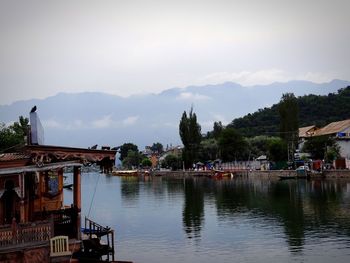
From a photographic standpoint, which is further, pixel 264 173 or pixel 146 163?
pixel 146 163

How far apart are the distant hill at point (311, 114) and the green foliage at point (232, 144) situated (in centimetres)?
1857

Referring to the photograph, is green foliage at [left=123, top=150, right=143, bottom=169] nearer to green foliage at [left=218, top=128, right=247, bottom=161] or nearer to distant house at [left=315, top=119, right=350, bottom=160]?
green foliage at [left=218, top=128, right=247, bottom=161]

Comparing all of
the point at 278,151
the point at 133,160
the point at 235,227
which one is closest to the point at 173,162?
the point at 278,151

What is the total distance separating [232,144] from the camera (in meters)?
107

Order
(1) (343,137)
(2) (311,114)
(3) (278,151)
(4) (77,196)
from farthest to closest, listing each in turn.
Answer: (2) (311,114), (3) (278,151), (1) (343,137), (4) (77,196)

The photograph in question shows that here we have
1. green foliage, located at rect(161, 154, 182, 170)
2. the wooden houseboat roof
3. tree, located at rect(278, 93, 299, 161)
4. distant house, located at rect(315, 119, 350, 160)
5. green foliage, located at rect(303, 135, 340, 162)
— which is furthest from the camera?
green foliage, located at rect(161, 154, 182, 170)

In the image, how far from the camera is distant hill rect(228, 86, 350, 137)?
128 m

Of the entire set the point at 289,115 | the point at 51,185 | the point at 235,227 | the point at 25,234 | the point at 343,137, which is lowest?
the point at 235,227

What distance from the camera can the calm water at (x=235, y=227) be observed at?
2481 centimetres

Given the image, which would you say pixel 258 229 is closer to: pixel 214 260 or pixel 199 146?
pixel 214 260

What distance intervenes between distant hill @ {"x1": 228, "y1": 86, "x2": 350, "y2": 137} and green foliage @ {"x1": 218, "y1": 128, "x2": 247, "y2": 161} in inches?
731

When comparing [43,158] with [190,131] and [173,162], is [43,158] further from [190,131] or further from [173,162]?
[173,162]

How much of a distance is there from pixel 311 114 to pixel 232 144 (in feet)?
134

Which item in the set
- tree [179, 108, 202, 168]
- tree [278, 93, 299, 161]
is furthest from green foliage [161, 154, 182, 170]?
tree [278, 93, 299, 161]
